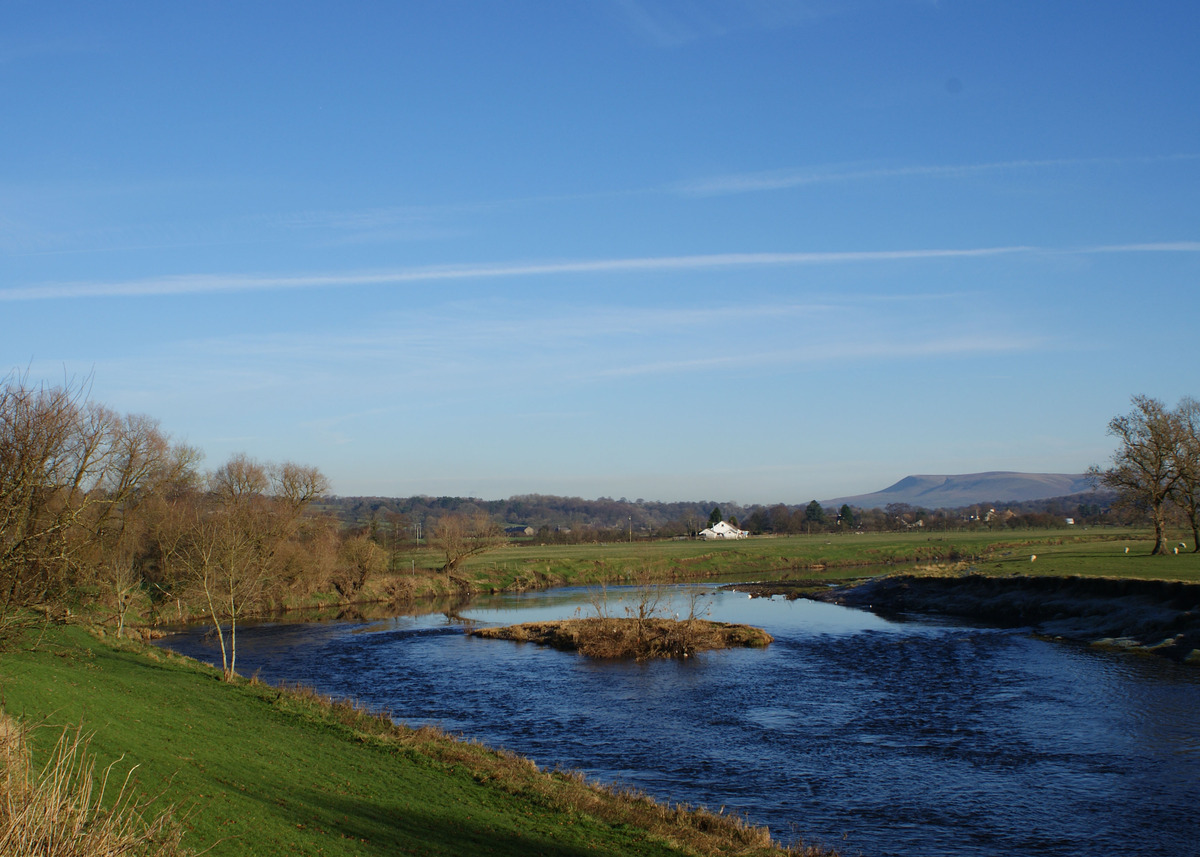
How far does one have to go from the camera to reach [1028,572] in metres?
58.2

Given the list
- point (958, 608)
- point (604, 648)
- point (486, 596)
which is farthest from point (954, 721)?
point (486, 596)

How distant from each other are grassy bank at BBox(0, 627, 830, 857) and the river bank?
102 feet

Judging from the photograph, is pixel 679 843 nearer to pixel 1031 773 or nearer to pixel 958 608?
pixel 1031 773

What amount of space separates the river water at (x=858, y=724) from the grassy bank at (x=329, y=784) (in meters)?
3.30

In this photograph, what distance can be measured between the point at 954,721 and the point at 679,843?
16.1m

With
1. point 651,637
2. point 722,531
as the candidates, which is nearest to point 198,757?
point 651,637

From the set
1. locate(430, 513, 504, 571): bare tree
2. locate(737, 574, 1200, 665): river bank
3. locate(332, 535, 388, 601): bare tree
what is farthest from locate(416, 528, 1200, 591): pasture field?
locate(332, 535, 388, 601): bare tree

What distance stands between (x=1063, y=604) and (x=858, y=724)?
28.4 m

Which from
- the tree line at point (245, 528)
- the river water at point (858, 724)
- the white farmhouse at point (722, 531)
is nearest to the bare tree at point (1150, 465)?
the tree line at point (245, 528)

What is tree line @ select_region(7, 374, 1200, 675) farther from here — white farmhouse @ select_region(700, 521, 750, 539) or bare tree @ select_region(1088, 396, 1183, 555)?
white farmhouse @ select_region(700, 521, 750, 539)

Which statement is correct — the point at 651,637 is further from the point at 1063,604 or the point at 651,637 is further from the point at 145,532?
the point at 145,532

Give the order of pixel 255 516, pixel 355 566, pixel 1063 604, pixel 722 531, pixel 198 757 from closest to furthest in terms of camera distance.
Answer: pixel 198 757, pixel 1063 604, pixel 255 516, pixel 355 566, pixel 722 531

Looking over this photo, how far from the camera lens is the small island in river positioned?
4278cm

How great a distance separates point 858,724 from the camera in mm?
27156
